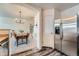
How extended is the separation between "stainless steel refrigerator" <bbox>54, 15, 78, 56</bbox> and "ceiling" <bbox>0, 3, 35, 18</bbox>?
1.79 feet

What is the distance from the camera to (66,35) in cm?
178

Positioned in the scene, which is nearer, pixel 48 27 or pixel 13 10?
pixel 13 10

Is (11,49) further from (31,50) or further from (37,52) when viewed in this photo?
(37,52)

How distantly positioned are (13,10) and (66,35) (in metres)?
1.01

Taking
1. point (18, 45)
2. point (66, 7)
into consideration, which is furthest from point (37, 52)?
point (66, 7)

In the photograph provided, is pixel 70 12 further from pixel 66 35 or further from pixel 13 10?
pixel 13 10

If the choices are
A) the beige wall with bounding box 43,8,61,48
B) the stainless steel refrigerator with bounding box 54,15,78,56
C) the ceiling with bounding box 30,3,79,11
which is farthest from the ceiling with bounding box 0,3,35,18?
the stainless steel refrigerator with bounding box 54,15,78,56

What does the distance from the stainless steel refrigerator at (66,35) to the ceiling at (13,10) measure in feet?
1.79

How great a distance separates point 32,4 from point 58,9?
452 mm

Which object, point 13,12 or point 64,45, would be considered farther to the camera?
point 64,45

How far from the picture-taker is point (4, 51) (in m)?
1.69

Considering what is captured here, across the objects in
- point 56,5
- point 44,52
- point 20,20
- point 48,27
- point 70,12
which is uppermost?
point 56,5

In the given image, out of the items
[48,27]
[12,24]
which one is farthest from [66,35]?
[12,24]

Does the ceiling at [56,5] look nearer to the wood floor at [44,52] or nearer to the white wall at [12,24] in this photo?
the white wall at [12,24]
